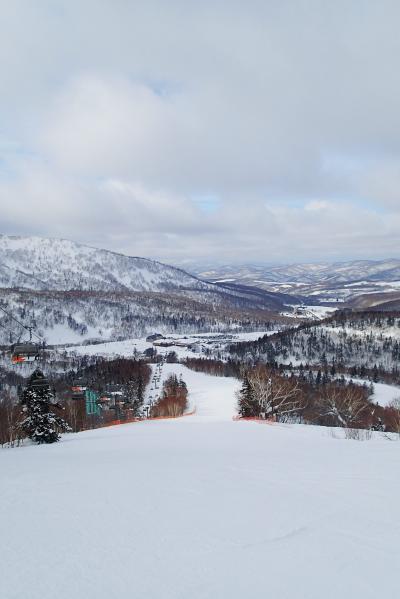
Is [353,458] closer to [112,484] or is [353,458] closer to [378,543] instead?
[378,543]

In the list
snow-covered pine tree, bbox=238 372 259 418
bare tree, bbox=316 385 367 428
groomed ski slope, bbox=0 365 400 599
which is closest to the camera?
groomed ski slope, bbox=0 365 400 599

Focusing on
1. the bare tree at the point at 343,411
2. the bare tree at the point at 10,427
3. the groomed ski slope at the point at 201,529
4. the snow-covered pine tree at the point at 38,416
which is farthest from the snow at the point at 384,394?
the groomed ski slope at the point at 201,529

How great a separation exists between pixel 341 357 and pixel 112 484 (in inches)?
7270

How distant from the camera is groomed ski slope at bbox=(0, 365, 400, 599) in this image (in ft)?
15.9

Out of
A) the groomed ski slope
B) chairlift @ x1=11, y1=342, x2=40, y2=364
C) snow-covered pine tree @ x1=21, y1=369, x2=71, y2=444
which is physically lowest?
snow-covered pine tree @ x1=21, y1=369, x2=71, y2=444

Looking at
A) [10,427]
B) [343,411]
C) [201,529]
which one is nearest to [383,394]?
[343,411]

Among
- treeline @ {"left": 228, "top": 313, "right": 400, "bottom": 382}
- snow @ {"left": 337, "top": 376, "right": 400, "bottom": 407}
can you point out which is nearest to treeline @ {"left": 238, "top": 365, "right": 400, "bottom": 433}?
snow @ {"left": 337, "top": 376, "right": 400, "bottom": 407}

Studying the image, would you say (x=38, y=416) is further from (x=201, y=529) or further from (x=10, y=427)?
(x=201, y=529)

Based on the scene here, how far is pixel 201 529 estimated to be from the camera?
21.2ft

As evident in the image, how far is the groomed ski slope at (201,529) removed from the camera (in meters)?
4.84

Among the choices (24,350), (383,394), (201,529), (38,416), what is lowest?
(383,394)

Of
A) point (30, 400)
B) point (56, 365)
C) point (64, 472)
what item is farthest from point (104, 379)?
point (64, 472)

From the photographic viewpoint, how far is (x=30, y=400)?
2964cm

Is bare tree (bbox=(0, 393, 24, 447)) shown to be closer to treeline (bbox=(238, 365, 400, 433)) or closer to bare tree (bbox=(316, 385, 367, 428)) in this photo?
treeline (bbox=(238, 365, 400, 433))
